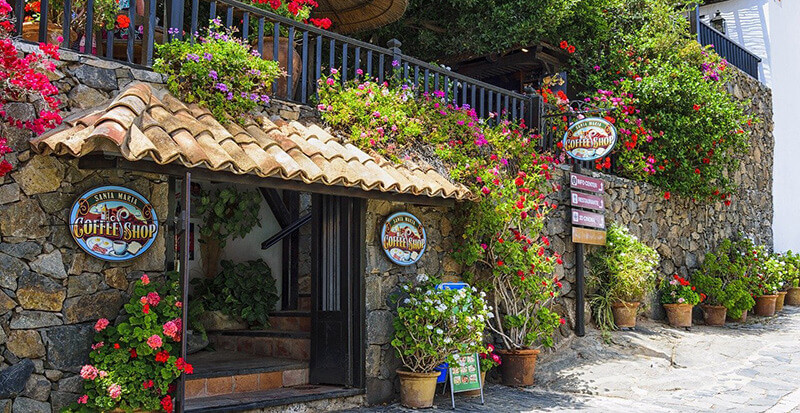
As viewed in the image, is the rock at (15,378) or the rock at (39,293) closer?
the rock at (15,378)

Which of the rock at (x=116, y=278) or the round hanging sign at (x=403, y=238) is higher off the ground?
the round hanging sign at (x=403, y=238)

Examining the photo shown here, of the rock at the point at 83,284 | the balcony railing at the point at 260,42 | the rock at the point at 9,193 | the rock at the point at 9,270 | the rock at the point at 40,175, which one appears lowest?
the rock at the point at 83,284

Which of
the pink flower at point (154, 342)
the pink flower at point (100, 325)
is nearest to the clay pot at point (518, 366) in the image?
the pink flower at point (154, 342)

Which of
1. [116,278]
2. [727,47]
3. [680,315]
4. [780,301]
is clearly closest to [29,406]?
[116,278]

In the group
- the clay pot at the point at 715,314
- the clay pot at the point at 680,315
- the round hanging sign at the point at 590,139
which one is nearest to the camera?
the round hanging sign at the point at 590,139

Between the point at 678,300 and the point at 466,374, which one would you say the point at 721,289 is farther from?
the point at 466,374

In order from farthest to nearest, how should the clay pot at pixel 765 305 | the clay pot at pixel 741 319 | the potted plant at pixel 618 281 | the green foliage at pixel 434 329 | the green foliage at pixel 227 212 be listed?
the clay pot at pixel 765 305 < the clay pot at pixel 741 319 < the potted plant at pixel 618 281 < the green foliage at pixel 227 212 < the green foliage at pixel 434 329

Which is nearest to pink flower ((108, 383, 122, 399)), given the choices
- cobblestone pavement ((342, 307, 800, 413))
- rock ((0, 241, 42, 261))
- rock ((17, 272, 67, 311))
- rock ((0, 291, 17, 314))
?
rock ((17, 272, 67, 311))

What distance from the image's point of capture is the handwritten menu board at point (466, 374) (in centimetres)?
692

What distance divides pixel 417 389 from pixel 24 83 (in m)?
4.14

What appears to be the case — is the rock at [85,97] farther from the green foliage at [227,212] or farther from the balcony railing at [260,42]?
the green foliage at [227,212]

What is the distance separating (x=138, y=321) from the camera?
4.90 metres

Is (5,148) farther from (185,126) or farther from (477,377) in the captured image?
(477,377)

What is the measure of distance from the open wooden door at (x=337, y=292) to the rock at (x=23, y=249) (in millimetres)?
2704
